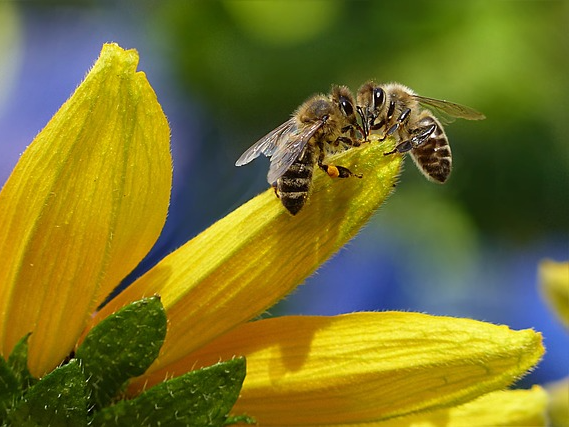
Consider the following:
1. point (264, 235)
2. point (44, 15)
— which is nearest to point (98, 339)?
point (264, 235)

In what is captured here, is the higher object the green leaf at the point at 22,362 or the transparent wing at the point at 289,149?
the transparent wing at the point at 289,149

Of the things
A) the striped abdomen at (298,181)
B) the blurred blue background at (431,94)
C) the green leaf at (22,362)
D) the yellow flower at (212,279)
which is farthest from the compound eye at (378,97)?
the blurred blue background at (431,94)

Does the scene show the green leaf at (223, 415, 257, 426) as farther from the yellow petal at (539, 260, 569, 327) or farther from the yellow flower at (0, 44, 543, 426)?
the yellow petal at (539, 260, 569, 327)

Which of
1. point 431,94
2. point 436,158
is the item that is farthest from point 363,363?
point 431,94

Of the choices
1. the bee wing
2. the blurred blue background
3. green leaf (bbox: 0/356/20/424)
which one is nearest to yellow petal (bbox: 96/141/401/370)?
green leaf (bbox: 0/356/20/424)

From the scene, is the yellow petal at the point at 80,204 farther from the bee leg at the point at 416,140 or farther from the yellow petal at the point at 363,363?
the bee leg at the point at 416,140

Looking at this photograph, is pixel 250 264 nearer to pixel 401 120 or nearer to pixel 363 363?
pixel 363 363

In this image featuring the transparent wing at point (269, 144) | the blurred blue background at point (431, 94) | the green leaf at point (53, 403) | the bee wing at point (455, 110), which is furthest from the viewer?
the blurred blue background at point (431, 94)

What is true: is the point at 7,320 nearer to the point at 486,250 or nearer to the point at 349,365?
the point at 349,365
